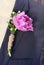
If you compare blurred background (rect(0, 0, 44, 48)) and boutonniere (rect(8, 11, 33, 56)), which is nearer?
boutonniere (rect(8, 11, 33, 56))

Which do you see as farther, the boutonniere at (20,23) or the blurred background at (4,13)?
the blurred background at (4,13)

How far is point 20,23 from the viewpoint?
3.76 feet

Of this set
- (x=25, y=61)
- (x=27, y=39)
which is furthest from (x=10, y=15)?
(x=25, y=61)

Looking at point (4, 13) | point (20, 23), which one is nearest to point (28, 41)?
point (20, 23)

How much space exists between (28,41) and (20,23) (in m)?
0.12

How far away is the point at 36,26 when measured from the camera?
1.19m

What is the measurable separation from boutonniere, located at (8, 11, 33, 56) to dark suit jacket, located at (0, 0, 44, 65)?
0.09ft

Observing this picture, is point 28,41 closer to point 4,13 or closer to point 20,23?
point 20,23

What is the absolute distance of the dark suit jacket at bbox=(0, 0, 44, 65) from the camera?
1172mm

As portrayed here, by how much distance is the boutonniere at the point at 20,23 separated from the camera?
3.75 feet

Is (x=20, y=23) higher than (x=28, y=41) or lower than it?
higher

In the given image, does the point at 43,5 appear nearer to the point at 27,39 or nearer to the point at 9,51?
the point at 27,39

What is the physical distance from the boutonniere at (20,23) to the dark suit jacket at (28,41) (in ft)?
0.09

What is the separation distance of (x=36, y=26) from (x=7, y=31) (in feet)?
0.57
